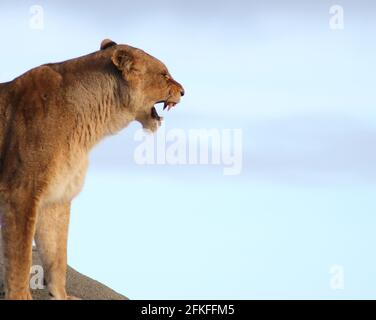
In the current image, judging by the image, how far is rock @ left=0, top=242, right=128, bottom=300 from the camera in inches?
590

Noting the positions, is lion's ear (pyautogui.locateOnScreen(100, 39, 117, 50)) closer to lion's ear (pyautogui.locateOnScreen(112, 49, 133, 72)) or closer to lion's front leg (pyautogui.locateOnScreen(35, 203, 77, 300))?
lion's ear (pyautogui.locateOnScreen(112, 49, 133, 72))

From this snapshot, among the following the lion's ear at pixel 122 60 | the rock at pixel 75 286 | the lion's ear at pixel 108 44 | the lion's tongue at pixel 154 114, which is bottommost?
the rock at pixel 75 286

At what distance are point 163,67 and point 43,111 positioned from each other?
76.8 inches

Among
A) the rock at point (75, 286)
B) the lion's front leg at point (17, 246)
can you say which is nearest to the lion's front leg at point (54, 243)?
the rock at point (75, 286)

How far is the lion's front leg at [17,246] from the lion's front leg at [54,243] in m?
0.95

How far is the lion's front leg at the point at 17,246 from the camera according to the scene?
536 inches

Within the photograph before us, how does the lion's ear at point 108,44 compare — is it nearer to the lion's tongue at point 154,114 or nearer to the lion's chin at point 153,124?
the lion's tongue at point 154,114

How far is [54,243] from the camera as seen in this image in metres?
14.8

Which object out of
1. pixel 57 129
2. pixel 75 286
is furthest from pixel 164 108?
pixel 75 286

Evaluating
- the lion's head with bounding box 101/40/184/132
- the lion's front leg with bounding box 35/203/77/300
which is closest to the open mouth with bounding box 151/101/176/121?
the lion's head with bounding box 101/40/184/132

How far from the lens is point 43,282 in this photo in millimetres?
14969
